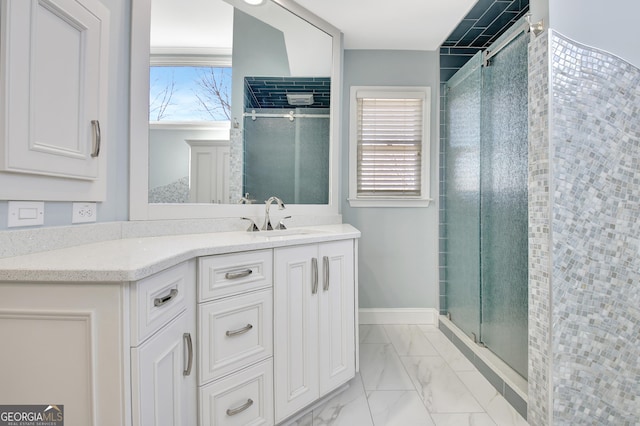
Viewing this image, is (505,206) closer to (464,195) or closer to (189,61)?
(464,195)

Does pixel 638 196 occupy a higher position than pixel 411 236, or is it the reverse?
pixel 638 196

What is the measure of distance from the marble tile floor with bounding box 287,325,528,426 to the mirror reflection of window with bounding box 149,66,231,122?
5.62 feet

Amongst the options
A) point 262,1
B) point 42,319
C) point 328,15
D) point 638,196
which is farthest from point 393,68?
point 42,319

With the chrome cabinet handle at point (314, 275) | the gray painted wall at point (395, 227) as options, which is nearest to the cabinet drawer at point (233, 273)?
the chrome cabinet handle at point (314, 275)

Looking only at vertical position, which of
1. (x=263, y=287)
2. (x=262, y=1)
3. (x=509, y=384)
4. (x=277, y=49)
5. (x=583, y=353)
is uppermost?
(x=262, y=1)

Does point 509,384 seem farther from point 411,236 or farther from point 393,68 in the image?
point 393,68

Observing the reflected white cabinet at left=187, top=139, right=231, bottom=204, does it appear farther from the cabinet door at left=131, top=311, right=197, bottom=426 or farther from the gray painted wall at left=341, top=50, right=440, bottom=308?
the gray painted wall at left=341, top=50, right=440, bottom=308

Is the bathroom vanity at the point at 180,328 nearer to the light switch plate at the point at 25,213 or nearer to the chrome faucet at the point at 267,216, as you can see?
the light switch plate at the point at 25,213

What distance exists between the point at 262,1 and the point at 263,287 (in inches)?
74.2

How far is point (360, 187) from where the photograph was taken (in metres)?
2.93

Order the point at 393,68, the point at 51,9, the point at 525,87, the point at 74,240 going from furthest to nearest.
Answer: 1. the point at 393,68
2. the point at 525,87
3. the point at 74,240
4. the point at 51,9

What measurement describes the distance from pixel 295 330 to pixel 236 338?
312 millimetres

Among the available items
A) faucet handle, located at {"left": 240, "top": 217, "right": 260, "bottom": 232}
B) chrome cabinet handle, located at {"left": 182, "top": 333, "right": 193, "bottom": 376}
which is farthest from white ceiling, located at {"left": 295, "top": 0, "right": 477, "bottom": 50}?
chrome cabinet handle, located at {"left": 182, "top": 333, "right": 193, "bottom": 376}

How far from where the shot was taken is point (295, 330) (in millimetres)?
1549
